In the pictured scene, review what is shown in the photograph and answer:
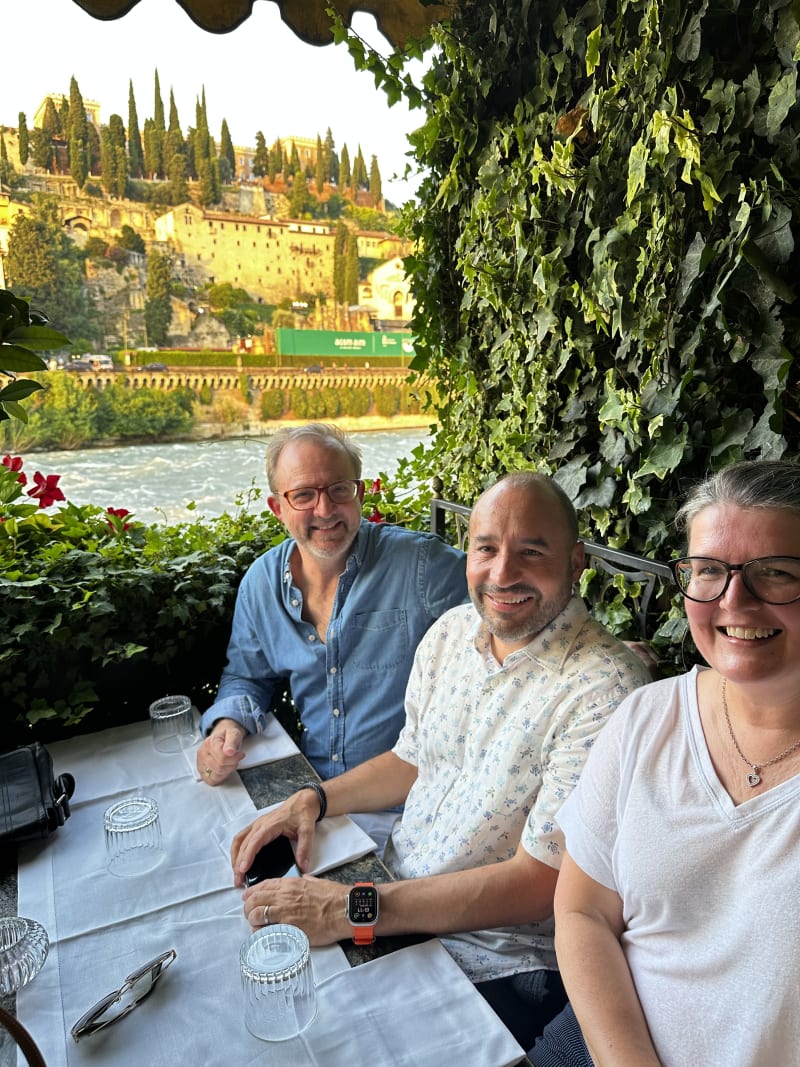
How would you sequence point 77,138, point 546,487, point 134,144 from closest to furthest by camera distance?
1. point 546,487
2. point 77,138
3. point 134,144

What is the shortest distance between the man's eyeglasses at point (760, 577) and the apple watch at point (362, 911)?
663 mm

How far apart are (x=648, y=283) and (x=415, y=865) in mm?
1517

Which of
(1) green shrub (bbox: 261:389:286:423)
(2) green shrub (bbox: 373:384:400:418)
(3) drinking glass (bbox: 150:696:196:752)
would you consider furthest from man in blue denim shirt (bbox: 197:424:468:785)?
(1) green shrub (bbox: 261:389:286:423)

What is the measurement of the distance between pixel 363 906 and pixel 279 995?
209mm

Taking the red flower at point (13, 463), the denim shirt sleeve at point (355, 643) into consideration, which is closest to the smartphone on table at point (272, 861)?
the denim shirt sleeve at point (355, 643)

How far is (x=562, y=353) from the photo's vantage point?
204 centimetres

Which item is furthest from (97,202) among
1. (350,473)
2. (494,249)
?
(350,473)

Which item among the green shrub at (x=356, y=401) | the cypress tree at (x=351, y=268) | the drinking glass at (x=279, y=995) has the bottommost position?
the drinking glass at (x=279, y=995)

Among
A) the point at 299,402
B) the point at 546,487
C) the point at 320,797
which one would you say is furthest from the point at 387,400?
the point at 320,797

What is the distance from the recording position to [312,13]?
6.93 feet

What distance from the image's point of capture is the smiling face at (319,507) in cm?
178

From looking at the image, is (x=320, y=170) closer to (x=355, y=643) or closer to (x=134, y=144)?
(x=134, y=144)

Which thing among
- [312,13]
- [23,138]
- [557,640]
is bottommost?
[557,640]

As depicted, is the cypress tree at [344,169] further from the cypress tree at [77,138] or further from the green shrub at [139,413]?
the green shrub at [139,413]
